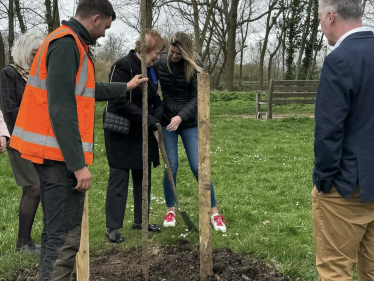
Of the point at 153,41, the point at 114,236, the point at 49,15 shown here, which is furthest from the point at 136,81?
the point at 49,15

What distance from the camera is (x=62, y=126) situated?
2.58 metres

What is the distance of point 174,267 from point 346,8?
8.50 feet

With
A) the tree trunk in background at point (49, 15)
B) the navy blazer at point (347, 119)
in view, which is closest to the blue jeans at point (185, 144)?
the navy blazer at point (347, 119)

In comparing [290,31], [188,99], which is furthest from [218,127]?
[290,31]

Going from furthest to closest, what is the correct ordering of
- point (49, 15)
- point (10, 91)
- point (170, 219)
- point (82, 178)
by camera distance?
point (49, 15) → point (170, 219) → point (10, 91) → point (82, 178)

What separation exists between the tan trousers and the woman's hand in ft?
6.59

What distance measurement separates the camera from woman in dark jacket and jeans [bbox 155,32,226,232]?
174 inches

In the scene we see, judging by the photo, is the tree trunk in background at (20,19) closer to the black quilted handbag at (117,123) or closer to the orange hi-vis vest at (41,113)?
the black quilted handbag at (117,123)

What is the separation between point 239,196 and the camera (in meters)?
6.37

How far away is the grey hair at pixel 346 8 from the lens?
8.38 ft

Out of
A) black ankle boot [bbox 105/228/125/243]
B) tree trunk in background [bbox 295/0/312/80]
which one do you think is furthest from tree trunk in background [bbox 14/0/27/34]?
tree trunk in background [bbox 295/0/312/80]

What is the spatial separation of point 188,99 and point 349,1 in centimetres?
244

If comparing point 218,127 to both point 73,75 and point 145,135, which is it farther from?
point 73,75

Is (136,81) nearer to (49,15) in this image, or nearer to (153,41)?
(153,41)
